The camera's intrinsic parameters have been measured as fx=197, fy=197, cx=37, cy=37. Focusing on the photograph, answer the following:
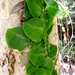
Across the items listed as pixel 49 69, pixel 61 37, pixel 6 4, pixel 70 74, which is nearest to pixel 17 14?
pixel 6 4

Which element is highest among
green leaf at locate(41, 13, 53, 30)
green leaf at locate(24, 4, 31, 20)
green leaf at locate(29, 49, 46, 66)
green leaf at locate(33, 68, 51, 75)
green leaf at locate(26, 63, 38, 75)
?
green leaf at locate(24, 4, 31, 20)

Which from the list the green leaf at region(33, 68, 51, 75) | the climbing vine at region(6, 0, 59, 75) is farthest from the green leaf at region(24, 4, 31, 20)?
the green leaf at region(33, 68, 51, 75)

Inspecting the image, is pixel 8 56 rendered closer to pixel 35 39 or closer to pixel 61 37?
pixel 35 39

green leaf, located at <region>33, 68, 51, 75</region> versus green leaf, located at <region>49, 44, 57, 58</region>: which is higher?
green leaf, located at <region>49, 44, 57, 58</region>

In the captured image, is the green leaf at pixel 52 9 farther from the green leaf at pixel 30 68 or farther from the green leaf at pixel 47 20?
the green leaf at pixel 30 68

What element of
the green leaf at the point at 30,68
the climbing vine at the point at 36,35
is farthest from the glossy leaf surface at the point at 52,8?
the green leaf at the point at 30,68

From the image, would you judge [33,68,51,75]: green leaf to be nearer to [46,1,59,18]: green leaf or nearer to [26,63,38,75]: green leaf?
[26,63,38,75]: green leaf

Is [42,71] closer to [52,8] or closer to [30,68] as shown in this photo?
[30,68]
